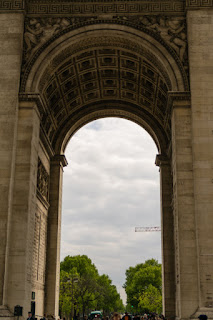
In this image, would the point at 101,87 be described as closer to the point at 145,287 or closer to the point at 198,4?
the point at 198,4

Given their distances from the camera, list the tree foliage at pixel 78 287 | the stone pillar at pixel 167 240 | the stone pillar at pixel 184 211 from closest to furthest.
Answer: the stone pillar at pixel 184 211 < the stone pillar at pixel 167 240 < the tree foliage at pixel 78 287

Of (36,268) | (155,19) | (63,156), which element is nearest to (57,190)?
(63,156)

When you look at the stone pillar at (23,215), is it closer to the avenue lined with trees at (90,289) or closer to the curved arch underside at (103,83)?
the curved arch underside at (103,83)

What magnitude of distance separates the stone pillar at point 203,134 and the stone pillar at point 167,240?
11095 millimetres

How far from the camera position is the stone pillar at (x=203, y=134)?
26391 millimetres

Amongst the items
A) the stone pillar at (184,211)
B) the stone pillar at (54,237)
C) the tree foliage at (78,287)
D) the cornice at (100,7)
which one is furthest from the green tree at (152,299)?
the cornice at (100,7)

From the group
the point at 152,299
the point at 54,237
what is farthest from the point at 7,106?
the point at 152,299

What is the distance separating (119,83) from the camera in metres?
40.1

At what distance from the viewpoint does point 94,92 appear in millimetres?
41312

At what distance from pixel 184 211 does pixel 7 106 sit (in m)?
12.9

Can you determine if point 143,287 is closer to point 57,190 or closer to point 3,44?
point 57,190

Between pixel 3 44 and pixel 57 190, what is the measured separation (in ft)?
47.6

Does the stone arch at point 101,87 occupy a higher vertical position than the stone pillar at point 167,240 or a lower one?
higher

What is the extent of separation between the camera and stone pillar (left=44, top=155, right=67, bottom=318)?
37.8 meters
